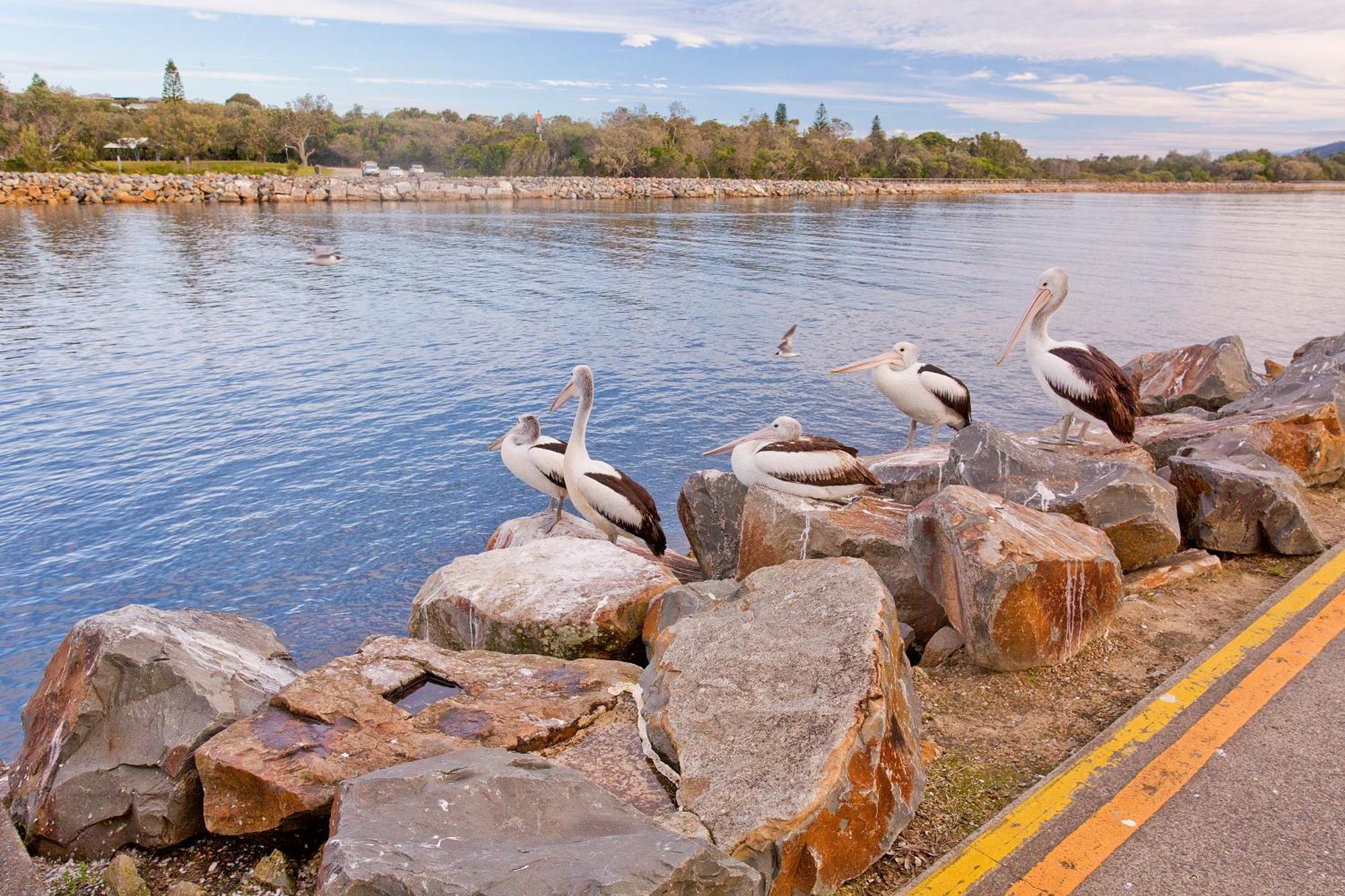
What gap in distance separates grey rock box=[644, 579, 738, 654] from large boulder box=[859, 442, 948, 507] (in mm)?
2292

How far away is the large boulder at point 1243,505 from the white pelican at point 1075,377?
0.93m

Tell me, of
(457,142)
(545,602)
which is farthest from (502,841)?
(457,142)

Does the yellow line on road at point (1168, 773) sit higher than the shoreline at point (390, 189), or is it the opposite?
the shoreline at point (390, 189)

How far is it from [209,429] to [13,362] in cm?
709

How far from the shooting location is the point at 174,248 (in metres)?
35.4

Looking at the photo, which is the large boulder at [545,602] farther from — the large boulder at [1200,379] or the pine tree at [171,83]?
the pine tree at [171,83]

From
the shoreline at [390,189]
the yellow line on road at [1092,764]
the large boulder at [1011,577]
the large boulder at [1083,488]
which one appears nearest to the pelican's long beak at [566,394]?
the large boulder at [1083,488]

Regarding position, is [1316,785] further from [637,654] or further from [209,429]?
[209,429]

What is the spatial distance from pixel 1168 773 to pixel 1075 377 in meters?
5.01

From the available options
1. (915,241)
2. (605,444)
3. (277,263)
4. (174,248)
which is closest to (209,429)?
(605,444)

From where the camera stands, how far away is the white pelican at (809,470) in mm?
7102

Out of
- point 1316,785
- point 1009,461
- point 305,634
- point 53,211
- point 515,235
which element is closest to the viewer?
point 1316,785

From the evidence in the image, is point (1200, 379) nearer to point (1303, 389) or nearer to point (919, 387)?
point (1303, 389)

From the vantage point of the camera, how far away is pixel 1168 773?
4105mm
